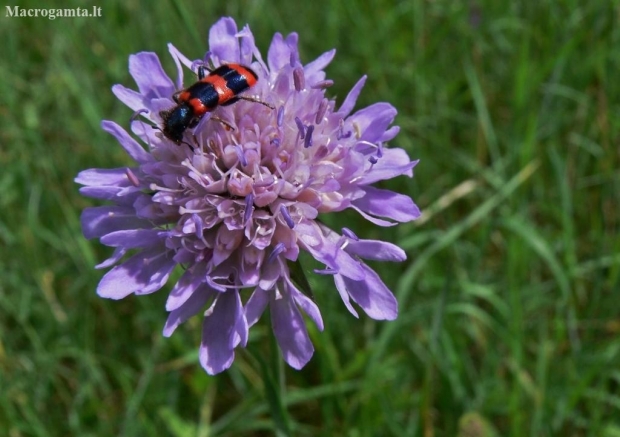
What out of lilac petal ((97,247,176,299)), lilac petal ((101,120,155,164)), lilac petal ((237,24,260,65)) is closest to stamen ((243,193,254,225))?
lilac petal ((97,247,176,299))

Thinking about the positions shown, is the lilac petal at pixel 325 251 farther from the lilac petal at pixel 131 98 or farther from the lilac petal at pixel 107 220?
the lilac petal at pixel 131 98

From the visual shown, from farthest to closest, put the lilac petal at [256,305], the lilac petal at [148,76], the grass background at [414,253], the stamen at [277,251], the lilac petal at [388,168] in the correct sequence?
the grass background at [414,253]
the lilac petal at [148,76]
the lilac petal at [388,168]
the lilac petal at [256,305]
the stamen at [277,251]

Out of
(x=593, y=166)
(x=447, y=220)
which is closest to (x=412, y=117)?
(x=447, y=220)

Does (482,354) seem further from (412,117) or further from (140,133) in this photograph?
(140,133)

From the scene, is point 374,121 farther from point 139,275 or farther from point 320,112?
point 139,275

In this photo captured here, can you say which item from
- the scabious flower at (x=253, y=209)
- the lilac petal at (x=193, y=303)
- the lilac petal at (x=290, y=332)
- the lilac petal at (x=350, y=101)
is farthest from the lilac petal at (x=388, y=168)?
the lilac petal at (x=193, y=303)

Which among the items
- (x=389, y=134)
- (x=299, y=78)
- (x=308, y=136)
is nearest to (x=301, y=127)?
(x=308, y=136)

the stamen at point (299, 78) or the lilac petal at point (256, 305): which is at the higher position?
the stamen at point (299, 78)
